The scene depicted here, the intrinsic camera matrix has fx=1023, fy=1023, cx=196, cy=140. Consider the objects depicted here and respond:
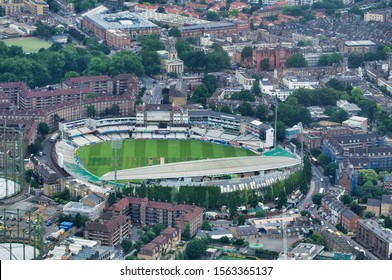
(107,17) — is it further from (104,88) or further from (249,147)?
(249,147)

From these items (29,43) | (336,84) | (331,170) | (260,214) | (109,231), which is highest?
(109,231)

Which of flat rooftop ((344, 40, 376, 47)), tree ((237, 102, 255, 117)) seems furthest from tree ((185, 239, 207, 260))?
flat rooftop ((344, 40, 376, 47))

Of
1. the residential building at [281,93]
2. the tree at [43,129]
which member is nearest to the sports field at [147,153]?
the tree at [43,129]

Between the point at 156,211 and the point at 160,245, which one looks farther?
the point at 156,211

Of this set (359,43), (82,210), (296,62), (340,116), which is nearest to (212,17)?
(359,43)

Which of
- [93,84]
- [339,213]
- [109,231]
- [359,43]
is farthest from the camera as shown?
[359,43]

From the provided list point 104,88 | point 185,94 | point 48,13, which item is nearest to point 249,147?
point 185,94

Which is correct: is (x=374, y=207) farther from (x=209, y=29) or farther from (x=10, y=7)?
(x=10, y=7)
